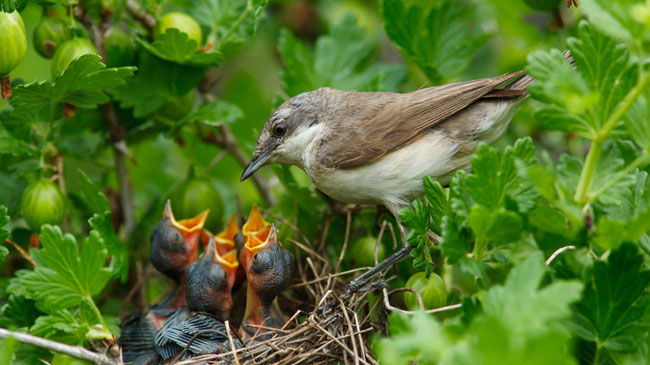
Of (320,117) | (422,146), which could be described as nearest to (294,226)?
(320,117)

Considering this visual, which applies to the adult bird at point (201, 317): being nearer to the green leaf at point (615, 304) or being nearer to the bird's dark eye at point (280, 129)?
the bird's dark eye at point (280, 129)

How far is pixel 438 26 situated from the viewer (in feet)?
9.78

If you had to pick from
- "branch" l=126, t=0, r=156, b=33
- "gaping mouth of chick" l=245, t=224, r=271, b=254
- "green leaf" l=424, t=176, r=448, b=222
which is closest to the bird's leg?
"gaping mouth of chick" l=245, t=224, r=271, b=254

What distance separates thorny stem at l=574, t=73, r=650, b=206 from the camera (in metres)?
1.49

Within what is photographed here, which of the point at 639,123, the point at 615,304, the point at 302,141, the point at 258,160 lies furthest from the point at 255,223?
the point at 639,123

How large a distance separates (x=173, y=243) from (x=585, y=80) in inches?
72.1

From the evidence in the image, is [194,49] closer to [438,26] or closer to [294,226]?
[294,226]

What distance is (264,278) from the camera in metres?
2.56

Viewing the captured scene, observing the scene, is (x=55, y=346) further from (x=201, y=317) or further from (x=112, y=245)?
(x=201, y=317)

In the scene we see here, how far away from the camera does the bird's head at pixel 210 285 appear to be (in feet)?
8.72

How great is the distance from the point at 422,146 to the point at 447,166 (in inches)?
5.1

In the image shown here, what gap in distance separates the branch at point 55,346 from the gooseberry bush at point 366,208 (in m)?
0.12

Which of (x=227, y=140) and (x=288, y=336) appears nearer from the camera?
(x=288, y=336)

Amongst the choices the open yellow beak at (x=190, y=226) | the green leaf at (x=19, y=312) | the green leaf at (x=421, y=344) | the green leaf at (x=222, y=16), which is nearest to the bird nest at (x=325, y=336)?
the open yellow beak at (x=190, y=226)
